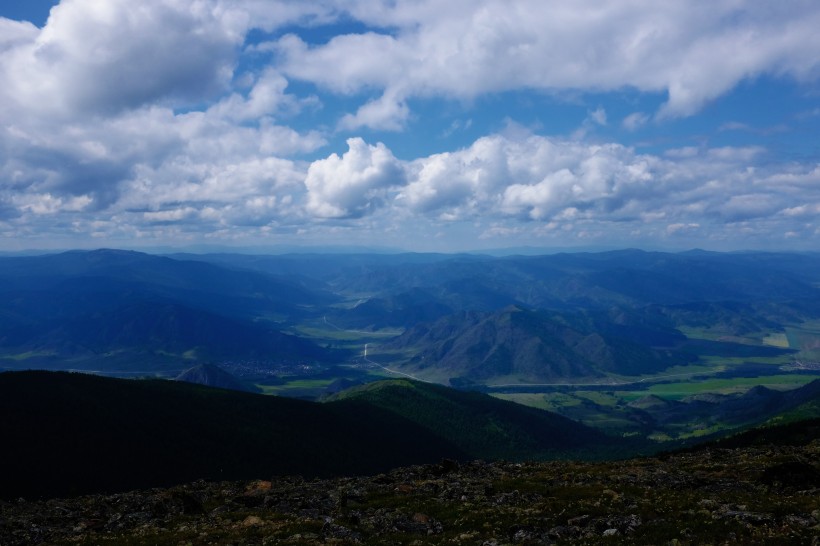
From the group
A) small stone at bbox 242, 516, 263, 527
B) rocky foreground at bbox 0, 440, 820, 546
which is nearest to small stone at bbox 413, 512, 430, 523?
rocky foreground at bbox 0, 440, 820, 546

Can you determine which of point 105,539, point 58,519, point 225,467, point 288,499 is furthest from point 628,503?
point 225,467

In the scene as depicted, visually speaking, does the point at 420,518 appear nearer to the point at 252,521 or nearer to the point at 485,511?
the point at 485,511

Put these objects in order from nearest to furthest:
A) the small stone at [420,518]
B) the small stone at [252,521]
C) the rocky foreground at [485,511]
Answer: the rocky foreground at [485,511]
the small stone at [420,518]
the small stone at [252,521]

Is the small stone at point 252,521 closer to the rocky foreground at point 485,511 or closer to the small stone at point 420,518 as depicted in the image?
the rocky foreground at point 485,511

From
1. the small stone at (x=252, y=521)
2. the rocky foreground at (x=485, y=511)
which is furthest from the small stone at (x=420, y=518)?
the small stone at (x=252, y=521)

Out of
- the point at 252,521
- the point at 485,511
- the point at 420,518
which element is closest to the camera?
the point at 420,518

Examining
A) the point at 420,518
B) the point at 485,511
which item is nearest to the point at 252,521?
the point at 420,518

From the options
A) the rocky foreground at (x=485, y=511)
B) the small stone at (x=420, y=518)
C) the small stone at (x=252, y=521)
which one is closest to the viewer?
the rocky foreground at (x=485, y=511)

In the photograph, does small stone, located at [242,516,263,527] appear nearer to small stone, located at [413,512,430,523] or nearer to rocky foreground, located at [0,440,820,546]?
rocky foreground, located at [0,440,820,546]
